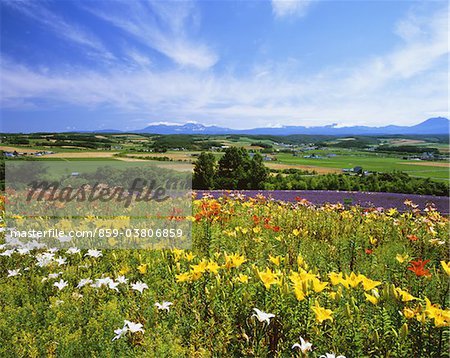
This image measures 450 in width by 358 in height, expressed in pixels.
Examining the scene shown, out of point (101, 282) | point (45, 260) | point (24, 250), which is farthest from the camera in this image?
point (24, 250)

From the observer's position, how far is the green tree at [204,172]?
64.6 ft

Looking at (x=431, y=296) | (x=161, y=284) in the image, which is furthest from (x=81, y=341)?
(x=431, y=296)

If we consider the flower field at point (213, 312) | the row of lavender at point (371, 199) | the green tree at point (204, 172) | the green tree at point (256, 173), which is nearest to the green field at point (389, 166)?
the green tree at point (256, 173)

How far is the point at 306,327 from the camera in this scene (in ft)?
7.86

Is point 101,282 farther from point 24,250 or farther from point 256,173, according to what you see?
point 256,173

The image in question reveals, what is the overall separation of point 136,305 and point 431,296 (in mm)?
3252

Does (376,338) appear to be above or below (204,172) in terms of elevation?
above

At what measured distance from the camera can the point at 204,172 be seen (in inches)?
777

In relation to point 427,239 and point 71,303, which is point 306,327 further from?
point 427,239

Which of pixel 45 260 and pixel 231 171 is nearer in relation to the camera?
pixel 45 260

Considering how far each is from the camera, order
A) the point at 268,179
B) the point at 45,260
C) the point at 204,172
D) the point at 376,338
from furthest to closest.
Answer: the point at 204,172, the point at 268,179, the point at 45,260, the point at 376,338

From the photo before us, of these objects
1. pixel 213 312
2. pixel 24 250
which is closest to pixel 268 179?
pixel 24 250

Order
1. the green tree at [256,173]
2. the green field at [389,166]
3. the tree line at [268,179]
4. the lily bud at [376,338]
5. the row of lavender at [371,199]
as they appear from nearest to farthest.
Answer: the lily bud at [376,338]
the row of lavender at [371,199]
the tree line at [268,179]
the green tree at [256,173]
the green field at [389,166]

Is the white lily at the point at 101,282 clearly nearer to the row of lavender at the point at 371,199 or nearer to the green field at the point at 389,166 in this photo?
the row of lavender at the point at 371,199
